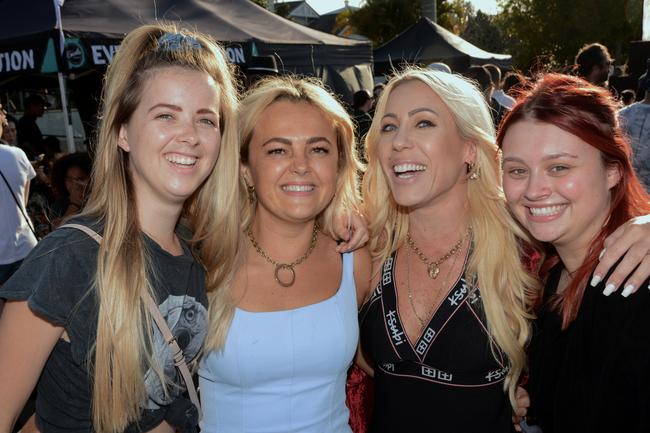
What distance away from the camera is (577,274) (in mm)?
2025

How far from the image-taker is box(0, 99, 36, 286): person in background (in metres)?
4.39

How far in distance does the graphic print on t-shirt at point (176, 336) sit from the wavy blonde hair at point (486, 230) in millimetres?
1004

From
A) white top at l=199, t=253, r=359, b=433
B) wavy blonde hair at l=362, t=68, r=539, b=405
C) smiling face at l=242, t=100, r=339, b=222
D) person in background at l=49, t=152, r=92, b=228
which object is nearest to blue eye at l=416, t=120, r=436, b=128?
wavy blonde hair at l=362, t=68, r=539, b=405

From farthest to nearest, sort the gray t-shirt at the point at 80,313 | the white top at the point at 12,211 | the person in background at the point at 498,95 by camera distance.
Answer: the person in background at the point at 498,95
the white top at the point at 12,211
the gray t-shirt at the point at 80,313

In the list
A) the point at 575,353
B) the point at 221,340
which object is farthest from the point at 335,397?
the point at 575,353

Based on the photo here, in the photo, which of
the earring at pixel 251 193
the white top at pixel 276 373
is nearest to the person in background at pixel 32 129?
the earring at pixel 251 193

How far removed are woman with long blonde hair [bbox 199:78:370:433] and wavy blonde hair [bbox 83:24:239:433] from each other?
155mm

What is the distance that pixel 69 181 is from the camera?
431 centimetres

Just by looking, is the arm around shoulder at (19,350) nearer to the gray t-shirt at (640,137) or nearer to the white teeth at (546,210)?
the white teeth at (546,210)

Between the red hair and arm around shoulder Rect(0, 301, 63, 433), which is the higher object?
the red hair

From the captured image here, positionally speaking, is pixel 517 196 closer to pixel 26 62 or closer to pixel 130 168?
pixel 130 168

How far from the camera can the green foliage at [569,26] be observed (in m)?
31.2

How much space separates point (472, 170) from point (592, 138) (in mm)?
780

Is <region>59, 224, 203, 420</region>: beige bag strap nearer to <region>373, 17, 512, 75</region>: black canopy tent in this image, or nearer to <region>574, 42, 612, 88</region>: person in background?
<region>574, 42, 612, 88</region>: person in background
